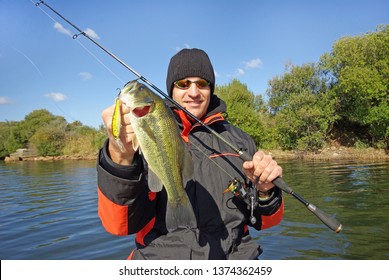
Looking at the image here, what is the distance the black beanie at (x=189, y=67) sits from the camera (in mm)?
4227

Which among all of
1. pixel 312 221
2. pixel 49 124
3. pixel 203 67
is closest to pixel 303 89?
pixel 312 221

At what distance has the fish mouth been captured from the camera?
2588 mm

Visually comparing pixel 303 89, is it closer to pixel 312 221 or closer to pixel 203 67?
pixel 312 221

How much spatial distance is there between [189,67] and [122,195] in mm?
1954

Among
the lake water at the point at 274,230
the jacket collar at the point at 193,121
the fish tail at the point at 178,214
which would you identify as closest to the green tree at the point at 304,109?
the lake water at the point at 274,230

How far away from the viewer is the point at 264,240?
837 centimetres

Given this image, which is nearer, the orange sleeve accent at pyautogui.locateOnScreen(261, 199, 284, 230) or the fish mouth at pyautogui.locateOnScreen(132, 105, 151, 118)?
the fish mouth at pyautogui.locateOnScreen(132, 105, 151, 118)

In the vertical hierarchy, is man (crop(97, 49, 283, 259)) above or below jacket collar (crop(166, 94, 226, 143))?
below

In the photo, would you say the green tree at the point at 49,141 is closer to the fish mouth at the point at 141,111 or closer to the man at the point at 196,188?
the man at the point at 196,188

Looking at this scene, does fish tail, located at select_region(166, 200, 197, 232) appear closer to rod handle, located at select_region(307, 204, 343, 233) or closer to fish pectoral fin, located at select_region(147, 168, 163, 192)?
fish pectoral fin, located at select_region(147, 168, 163, 192)

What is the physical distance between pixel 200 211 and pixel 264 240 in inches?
217

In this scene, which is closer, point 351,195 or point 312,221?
point 312,221

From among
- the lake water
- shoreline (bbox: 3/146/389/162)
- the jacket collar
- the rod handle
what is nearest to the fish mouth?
the jacket collar

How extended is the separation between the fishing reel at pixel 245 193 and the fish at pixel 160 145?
724 mm
